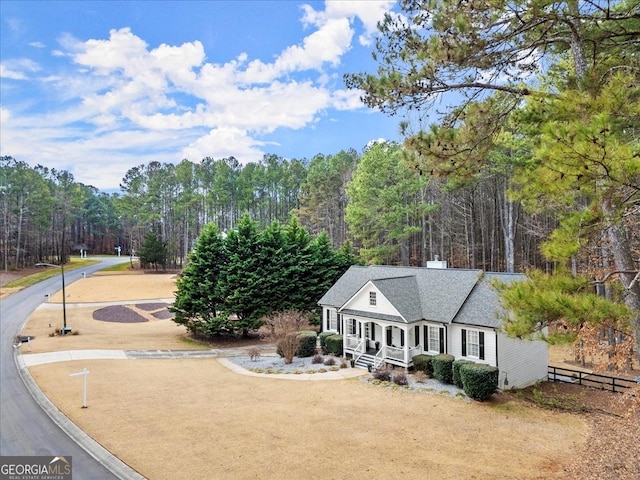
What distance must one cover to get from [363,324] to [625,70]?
1709 cm

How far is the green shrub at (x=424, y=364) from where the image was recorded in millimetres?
19234

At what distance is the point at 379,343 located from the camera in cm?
2289

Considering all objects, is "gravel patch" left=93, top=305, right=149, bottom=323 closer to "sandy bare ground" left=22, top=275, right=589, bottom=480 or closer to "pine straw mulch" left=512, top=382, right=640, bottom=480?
"sandy bare ground" left=22, top=275, right=589, bottom=480

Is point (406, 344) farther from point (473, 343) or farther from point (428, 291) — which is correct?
point (428, 291)

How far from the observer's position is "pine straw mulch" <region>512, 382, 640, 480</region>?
31.2 feet

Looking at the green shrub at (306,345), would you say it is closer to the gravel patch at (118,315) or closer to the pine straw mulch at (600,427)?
the pine straw mulch at (600,427)

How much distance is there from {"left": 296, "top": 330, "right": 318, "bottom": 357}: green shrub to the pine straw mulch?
1125 centimetres

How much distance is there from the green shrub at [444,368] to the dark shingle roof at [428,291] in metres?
1.82

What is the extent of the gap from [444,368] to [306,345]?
8.65m

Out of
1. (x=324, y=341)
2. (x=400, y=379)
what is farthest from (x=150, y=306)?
(x=400, y=379)

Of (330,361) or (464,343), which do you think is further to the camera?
(330,361)

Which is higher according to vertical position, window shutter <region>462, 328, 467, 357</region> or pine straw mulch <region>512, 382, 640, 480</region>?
window shutter <region>462, 328, 467, 357</region>

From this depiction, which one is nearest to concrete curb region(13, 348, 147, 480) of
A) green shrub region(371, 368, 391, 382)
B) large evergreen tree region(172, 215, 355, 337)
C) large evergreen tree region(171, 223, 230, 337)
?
large evergreen tree region(171, 223, 230, 337)

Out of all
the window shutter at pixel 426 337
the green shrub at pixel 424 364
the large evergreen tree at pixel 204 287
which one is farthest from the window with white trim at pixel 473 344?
the large evergreen tree at pixel 204 287
